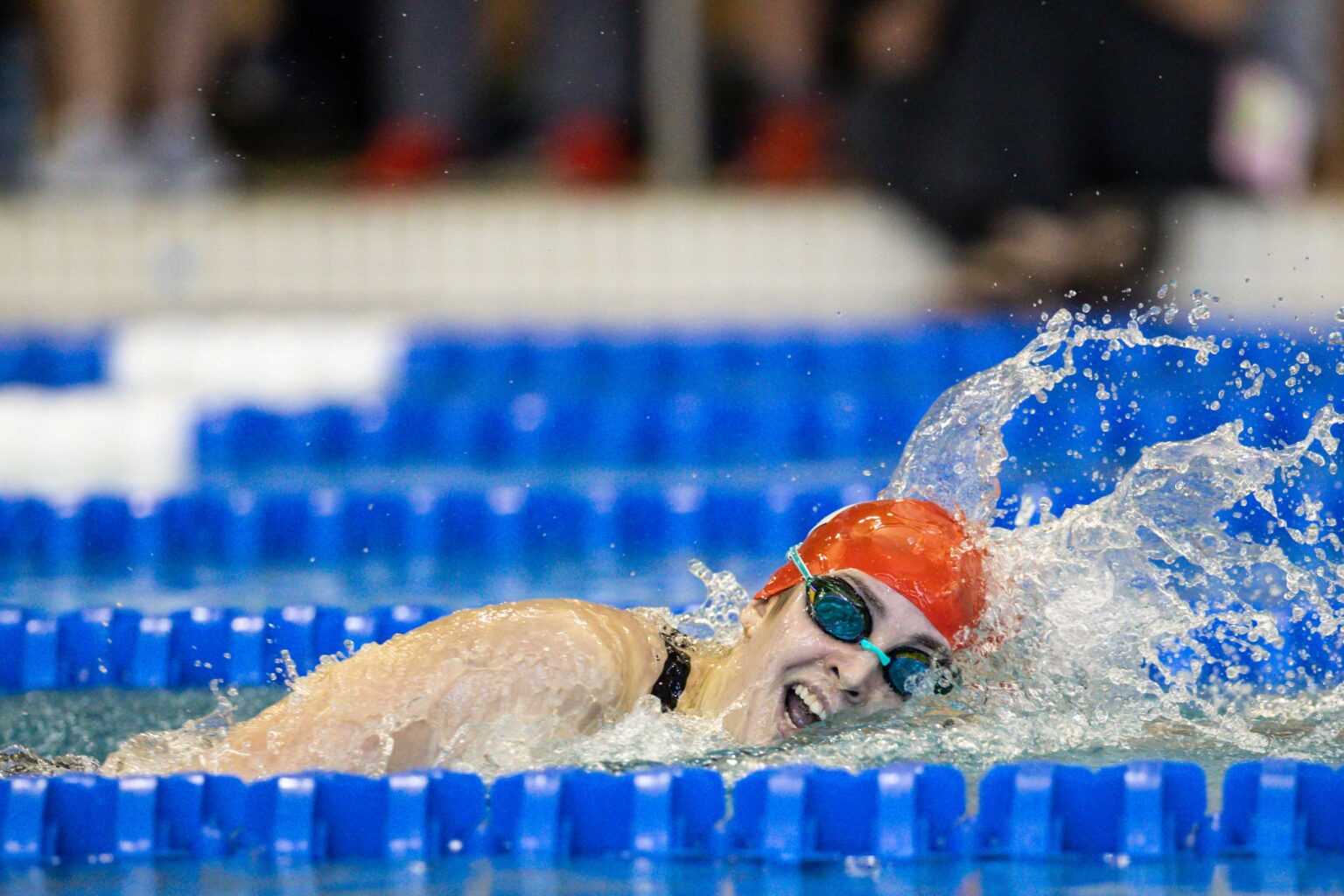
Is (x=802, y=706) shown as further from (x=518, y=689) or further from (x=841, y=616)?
(x=518, y=689)

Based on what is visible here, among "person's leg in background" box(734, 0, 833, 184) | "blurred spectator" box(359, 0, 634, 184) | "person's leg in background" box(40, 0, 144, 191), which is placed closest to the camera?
"person's leg in background" box(40, 0, 144, 191)

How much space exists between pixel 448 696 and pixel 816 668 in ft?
1.49

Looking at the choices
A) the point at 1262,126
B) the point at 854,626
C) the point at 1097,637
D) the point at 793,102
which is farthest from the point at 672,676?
the point at 793,102

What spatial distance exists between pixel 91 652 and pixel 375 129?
14.2ft

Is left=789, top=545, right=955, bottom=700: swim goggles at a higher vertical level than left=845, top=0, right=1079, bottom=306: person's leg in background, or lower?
lower

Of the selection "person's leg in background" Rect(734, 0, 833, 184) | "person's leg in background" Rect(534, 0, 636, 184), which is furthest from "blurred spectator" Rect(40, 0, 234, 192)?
"person's leg in background" Rect(734, 0, 833, 184)

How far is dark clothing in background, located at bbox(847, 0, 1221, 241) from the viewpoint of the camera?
5883 millimetres

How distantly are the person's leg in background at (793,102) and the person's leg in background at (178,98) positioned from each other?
6.57ft

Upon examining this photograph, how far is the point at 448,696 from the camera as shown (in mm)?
2229

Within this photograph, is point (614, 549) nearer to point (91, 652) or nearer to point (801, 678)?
point (91, 652)

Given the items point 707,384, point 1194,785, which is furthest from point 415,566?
point 1194,785

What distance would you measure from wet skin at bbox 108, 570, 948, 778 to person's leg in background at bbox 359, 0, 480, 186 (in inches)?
180

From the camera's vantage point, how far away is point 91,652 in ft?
10.1

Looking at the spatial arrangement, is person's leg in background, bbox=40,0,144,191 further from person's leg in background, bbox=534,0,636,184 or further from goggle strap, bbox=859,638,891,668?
goggle strap, bbox=859,638,891,668
